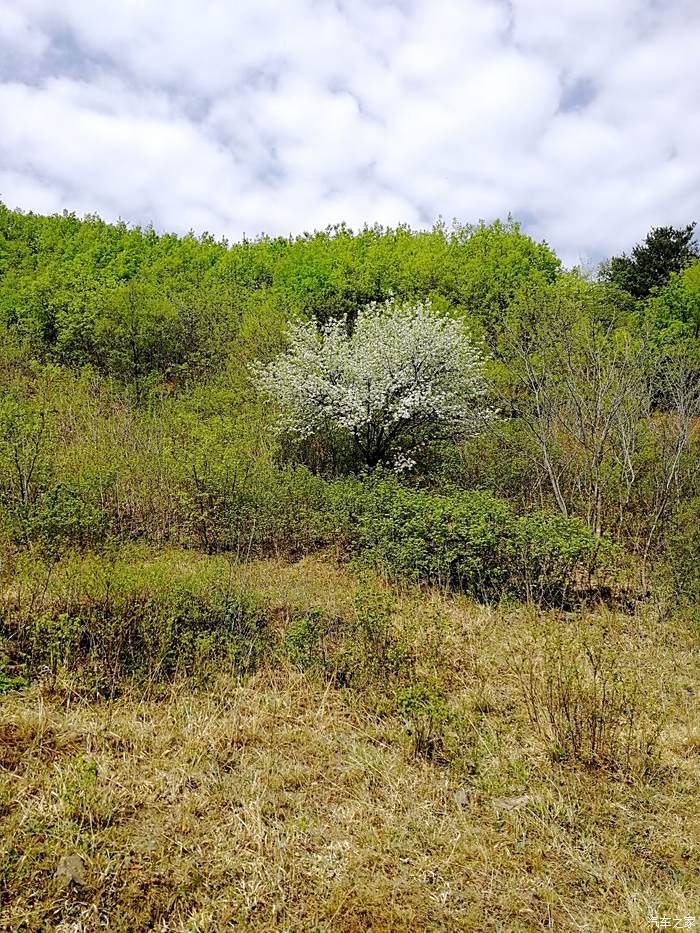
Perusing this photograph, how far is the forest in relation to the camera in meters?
2.66

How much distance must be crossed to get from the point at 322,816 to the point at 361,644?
5.46 feet

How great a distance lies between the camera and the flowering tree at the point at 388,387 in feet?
33.5

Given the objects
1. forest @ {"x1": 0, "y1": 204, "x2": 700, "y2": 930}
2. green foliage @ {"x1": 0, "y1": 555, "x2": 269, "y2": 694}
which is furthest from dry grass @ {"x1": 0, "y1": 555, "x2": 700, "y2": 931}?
green foliage @ {"x1": 0, "y1": 555, "x2": 269, "y2": 694}

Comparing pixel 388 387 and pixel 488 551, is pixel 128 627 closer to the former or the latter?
pixel 488 551

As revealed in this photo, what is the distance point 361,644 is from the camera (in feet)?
15.3

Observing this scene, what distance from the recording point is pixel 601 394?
24.5 ft

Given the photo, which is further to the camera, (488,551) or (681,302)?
(681,302)

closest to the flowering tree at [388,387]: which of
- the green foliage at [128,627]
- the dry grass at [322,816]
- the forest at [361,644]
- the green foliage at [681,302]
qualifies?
the forest at [361,644]

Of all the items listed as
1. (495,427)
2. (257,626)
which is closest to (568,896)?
(257,626)

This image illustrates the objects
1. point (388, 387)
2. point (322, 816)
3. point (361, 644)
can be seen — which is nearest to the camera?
point (322, 816)

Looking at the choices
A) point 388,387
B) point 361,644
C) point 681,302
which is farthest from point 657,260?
point 361,644

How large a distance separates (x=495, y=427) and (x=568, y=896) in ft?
28.8

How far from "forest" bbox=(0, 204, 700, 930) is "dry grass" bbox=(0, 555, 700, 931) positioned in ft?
0.05

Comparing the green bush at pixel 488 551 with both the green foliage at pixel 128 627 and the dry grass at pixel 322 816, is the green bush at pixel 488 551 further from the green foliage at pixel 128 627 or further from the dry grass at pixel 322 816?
the green foliage at pixel 128 627
